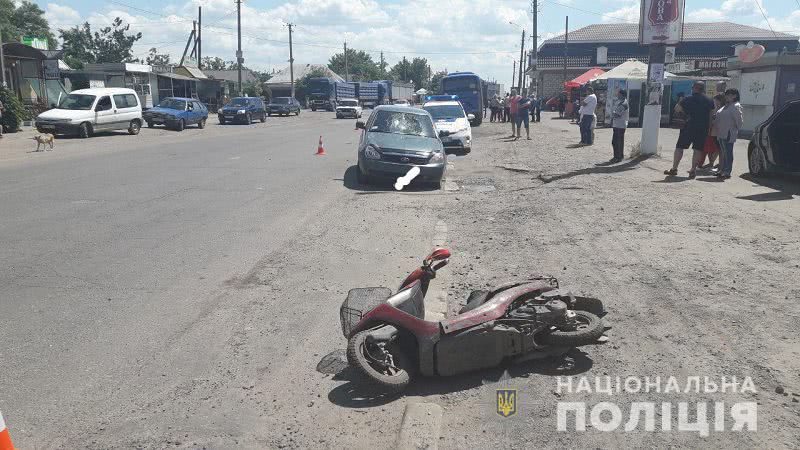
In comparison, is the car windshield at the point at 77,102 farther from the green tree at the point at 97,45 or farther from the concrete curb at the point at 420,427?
the green tree at the point at 97,45

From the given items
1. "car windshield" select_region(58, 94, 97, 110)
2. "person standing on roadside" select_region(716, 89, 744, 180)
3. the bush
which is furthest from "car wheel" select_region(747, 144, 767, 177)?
the bush

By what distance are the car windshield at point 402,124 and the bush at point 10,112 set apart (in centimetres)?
2000

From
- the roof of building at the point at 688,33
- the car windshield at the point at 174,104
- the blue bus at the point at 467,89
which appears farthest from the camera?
the roof of building at the point at 688,33

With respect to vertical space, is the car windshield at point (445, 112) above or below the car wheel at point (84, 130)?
above

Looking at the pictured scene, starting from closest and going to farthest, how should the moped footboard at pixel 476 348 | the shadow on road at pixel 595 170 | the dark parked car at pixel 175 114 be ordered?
1. the moped footboard at pixel 476 348
2. the shadow on road at pixel 595 170
3. the dark parked car at pixel 175 114

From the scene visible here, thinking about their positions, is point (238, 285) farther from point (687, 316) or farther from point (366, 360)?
point (687, 316)

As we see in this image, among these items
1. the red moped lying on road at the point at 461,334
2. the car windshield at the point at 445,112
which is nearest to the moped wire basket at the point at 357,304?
the red moped lying on road at the point at 461,334

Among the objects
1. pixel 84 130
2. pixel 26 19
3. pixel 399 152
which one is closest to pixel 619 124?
pixel 399 152

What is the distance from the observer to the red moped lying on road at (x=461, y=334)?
4.11 m

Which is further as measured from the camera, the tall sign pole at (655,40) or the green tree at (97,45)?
the green tree at (97,45)

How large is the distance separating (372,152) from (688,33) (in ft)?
225

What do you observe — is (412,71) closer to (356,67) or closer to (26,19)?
(356,67)

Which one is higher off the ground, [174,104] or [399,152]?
[174,104]

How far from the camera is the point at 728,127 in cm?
1230
